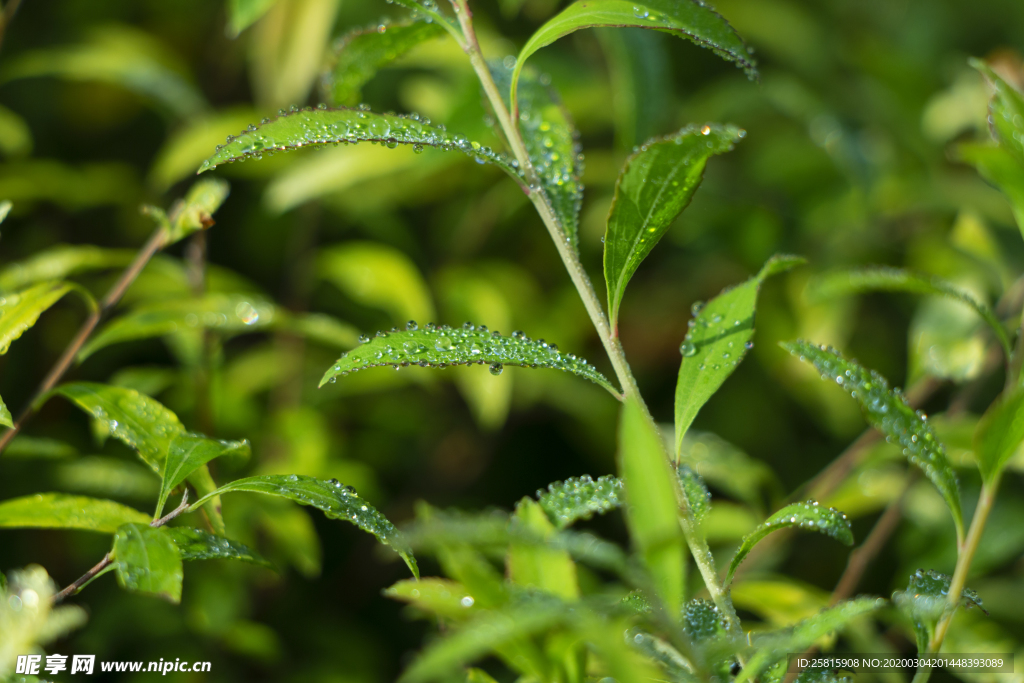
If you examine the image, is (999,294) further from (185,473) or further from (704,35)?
(185,473)

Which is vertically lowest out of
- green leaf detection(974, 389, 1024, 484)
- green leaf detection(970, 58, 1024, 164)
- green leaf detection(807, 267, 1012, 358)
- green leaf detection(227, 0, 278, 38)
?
green leaf detection(974, 389, 1024, 484)

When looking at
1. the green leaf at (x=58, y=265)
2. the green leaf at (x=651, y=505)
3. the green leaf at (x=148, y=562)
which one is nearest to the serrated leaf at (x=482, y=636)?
the green leaf at (x=651, y=505)

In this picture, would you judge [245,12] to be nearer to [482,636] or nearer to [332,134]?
[332,134]

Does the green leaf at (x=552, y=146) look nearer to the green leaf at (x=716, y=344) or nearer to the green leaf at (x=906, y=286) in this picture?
the green leaf at (x=716, y=344)

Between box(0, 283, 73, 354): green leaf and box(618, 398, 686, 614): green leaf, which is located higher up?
box(0, 283, 73, 354): green leaf

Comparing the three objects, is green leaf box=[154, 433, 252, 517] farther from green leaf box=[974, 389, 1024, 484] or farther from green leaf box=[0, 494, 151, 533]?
green leaf box=[974, 389, 1024, 484]

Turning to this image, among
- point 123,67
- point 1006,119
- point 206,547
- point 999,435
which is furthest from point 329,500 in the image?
point 123,67

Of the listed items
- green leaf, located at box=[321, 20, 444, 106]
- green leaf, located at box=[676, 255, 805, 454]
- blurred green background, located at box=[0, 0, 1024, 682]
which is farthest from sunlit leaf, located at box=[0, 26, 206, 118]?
green leaf, located at box=[676, 255, 805, 454]
